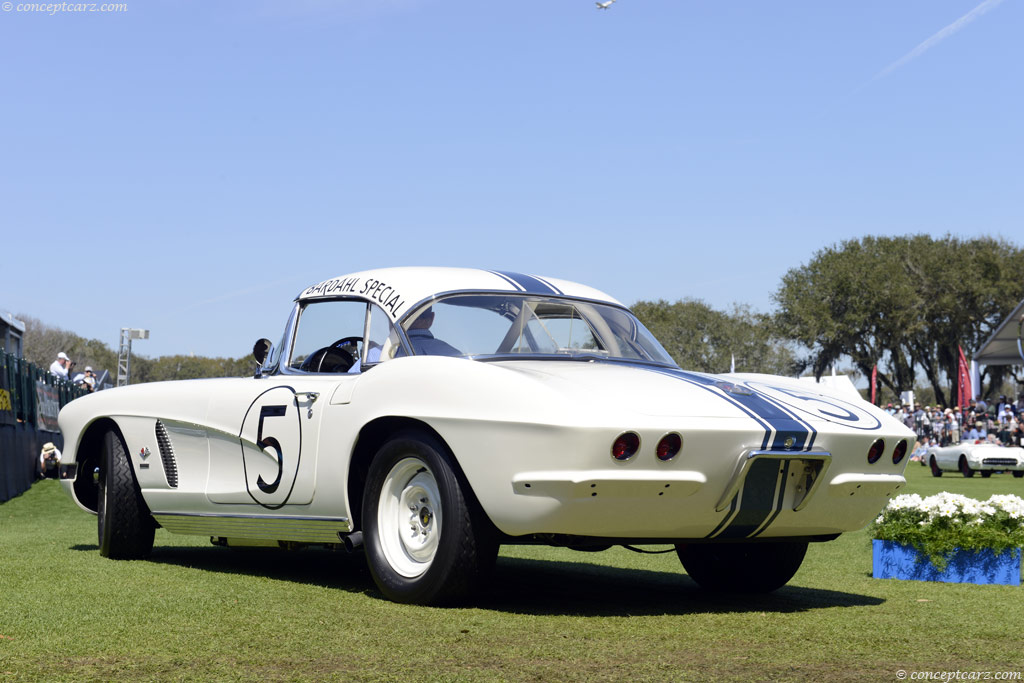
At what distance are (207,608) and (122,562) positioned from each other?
8.06 feet

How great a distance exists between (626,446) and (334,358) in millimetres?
2525

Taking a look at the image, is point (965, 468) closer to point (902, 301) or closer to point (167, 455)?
point (167, 455)

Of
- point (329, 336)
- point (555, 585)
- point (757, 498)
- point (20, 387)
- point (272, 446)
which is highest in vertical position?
point (329, 336)

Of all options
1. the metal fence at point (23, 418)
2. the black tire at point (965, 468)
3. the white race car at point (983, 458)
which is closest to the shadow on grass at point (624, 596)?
the metal fence at point (23, 418)

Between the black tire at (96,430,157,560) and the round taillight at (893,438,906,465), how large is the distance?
4.83m

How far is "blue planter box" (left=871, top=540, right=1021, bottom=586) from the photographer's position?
291 inches

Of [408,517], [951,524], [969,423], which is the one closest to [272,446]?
[408,517]

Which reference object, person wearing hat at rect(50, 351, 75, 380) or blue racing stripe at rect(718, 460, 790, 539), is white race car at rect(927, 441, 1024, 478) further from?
blue racing stripe at rect(718, 460, 790, 539)

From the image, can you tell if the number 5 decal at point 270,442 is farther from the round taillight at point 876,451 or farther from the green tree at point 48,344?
the green tree at point 48,344

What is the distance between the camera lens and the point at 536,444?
527 centimetres

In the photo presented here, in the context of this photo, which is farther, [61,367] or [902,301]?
[902,301]

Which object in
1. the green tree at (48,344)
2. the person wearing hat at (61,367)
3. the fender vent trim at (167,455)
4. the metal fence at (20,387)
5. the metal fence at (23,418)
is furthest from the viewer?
the green tree at (48,344)

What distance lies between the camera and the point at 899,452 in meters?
6.16

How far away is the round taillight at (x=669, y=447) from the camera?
17.3 ft
